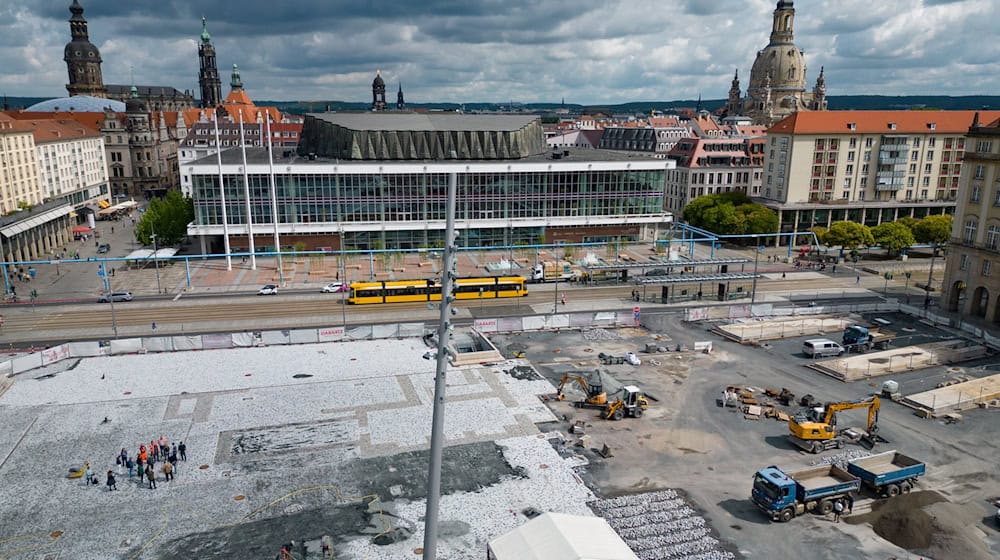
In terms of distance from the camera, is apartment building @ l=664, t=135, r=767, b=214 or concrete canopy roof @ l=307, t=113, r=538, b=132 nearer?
concrete canopy roof @ l=307, t=113, r=538, b=132

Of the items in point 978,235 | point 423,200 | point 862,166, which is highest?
point 862,166

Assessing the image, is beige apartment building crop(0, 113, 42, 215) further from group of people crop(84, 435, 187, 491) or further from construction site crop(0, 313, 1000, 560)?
group of people crop(84, 435, 187, 491)

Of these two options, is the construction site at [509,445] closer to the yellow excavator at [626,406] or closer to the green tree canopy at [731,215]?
the yellow excavator at [626,406]

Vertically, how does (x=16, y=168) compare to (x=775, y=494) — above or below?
above

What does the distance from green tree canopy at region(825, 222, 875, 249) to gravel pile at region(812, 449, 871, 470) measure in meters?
71.3

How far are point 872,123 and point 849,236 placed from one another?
27641mm

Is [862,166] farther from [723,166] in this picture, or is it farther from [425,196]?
[425,196]

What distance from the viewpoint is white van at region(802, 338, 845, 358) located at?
63906 mm

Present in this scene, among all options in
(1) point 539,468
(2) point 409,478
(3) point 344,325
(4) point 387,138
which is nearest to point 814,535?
(1) point 539,468

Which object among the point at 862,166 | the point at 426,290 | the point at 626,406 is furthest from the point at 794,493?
the point at 862,166

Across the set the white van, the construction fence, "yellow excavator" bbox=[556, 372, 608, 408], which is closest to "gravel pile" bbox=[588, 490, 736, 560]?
"yellow excavator" bbox=[556, 372, 608, 408]

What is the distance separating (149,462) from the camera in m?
41.6

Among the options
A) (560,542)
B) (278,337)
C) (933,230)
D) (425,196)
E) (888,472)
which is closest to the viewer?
(560,542)

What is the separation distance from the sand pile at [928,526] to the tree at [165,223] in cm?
10537
